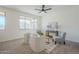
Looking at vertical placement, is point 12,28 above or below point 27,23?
below

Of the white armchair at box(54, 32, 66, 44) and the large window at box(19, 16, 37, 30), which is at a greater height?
the large window at box(19, 16, 37, 30)

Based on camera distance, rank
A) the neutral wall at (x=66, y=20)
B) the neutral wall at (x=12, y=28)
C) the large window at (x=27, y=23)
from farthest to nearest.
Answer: the neutral wall at (x=12, y=28) → the large window at (x=27, y=23) → the neutral wall at (x=66, y=20)

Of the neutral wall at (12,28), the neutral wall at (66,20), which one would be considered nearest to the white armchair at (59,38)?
the neutral wall at (66,20)

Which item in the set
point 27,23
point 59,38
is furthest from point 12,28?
point 59,38

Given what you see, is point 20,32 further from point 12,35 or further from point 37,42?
point 37,42

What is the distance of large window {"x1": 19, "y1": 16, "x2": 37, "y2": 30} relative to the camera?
3066 millimetres

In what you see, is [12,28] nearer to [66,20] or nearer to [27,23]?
[27,23]

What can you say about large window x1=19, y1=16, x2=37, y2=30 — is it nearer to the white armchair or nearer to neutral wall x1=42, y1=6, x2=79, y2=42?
neutral wall x1=42, y1=6, x2=79, y2=42

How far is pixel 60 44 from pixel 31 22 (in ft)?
4.56

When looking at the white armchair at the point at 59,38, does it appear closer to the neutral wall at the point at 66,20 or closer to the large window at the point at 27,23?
the neutral wall at the point at 66,20

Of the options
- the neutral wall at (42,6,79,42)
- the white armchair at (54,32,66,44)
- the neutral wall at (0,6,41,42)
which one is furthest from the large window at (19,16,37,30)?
the white armchair at (54,32,66,44)

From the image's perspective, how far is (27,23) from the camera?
10.1ft

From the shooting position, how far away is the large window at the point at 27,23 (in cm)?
307
